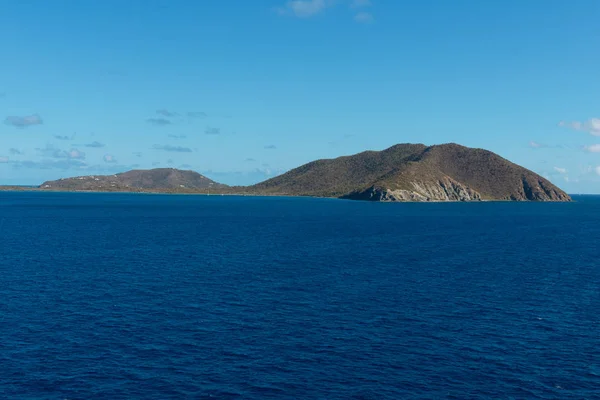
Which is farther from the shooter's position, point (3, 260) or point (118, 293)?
point (3, 260)

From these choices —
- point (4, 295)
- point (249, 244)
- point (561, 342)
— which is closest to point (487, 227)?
point (249, 244)

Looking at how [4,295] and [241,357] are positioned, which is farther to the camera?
[4,295]

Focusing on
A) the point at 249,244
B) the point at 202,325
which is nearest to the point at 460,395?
the point at 202,325

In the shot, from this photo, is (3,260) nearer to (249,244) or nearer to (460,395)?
(249,244)

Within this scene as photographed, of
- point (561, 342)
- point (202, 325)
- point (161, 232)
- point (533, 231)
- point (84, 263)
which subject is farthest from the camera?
point (533, 231)

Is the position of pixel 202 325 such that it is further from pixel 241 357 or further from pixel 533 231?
pixel 533 231

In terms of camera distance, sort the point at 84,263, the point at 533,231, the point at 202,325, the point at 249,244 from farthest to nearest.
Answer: the point at 533,231
the point at 249,244
the point at 84,263
the point at 202,325
